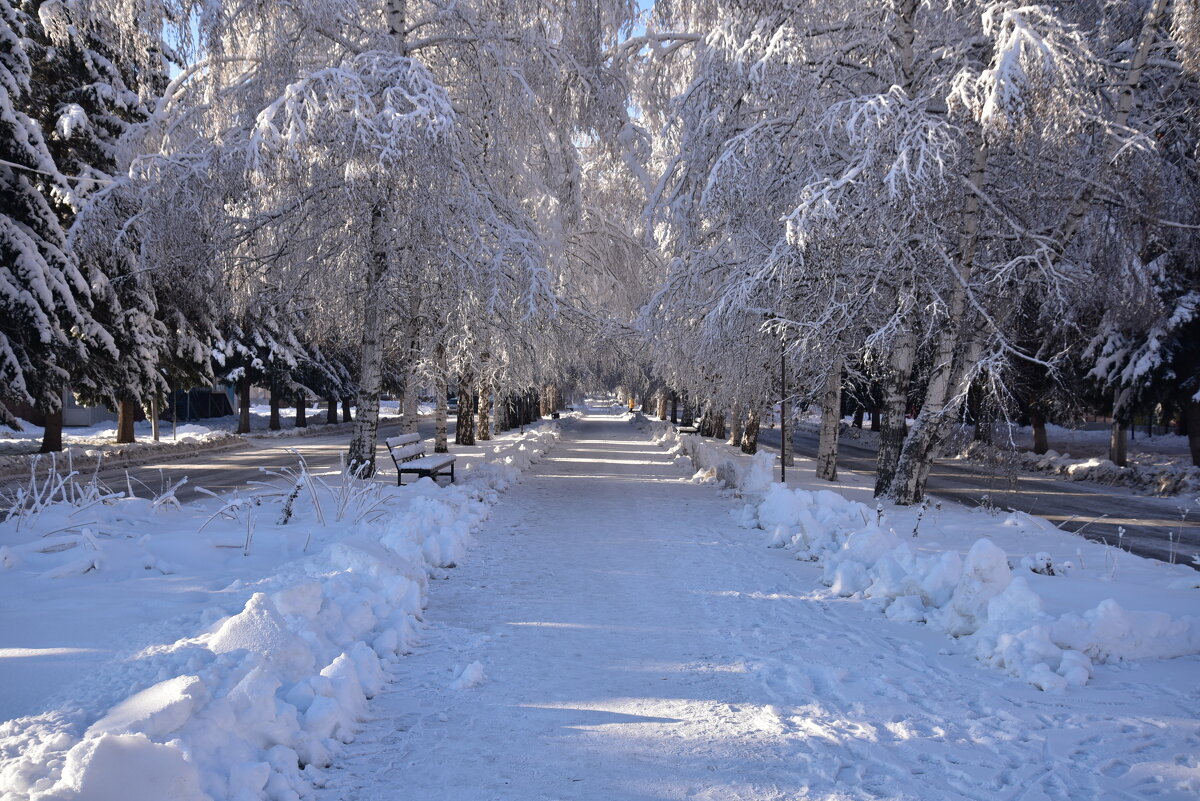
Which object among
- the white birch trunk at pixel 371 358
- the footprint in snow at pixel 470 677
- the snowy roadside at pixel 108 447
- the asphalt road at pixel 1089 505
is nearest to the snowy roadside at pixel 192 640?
the footprint in snow at pixel 470 677

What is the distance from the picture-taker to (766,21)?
38.6ft

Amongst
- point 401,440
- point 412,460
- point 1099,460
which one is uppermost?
point 401,440

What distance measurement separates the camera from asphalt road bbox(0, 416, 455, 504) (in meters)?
15.7

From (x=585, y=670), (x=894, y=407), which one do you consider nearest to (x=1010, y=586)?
(x=585, y=670)

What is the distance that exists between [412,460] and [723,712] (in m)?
11.2

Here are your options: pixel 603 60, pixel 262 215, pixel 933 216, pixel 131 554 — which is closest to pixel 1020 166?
pixel 933 216

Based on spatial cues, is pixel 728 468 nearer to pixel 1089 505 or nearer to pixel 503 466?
pixel 503 466

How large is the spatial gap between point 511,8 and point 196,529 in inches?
414

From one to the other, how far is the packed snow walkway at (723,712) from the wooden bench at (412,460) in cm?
654

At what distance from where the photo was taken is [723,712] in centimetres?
462

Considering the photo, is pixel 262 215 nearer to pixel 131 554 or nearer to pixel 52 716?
pixel 131 554

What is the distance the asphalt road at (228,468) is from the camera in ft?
51.4

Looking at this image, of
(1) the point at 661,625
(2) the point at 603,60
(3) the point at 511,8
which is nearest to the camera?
(1) the point at 661,625

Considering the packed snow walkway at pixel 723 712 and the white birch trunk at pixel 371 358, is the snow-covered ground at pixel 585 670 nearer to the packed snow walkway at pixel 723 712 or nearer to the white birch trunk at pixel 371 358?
the packed snow walkway at pixel 723 712
